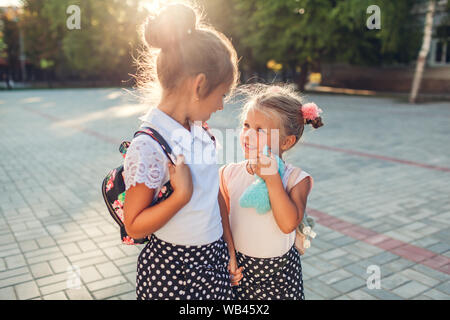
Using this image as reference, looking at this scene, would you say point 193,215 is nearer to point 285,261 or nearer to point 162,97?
point 162,97

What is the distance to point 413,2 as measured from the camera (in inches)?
869

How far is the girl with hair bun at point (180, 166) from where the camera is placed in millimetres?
1352

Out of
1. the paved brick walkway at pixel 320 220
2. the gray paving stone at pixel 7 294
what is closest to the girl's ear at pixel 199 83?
the paved brick walkway at pixel 320 220

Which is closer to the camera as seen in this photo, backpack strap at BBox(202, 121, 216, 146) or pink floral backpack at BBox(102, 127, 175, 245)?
pink floral backpack at BBox(102, 127, 175, 245)

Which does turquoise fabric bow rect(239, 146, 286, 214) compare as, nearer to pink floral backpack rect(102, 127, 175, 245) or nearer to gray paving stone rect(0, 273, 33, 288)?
pink floral backpack rect(102, 127, 175, 245)

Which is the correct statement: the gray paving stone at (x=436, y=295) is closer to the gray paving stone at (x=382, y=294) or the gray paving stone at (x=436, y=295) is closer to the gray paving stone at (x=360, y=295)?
the gray paving stone at (x=382, y=294)

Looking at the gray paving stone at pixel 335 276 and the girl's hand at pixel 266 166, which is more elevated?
the girl's hand at pixel 266 166

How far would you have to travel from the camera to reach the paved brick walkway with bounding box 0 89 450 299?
3.13 meters

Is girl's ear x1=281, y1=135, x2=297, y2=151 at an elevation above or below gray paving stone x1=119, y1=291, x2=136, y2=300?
above

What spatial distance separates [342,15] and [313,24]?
249 centimetres

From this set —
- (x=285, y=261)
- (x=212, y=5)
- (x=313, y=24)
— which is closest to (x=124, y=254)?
(x=285, y=261)

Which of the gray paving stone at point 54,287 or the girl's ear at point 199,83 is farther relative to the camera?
the gray paving stone at point 54,287

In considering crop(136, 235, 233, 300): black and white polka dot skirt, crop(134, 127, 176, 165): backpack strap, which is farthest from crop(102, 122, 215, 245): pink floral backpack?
crop(136, 235, 233, 300): black and white polka dot skirt
